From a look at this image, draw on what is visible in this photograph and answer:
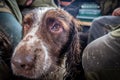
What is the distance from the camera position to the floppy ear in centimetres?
128

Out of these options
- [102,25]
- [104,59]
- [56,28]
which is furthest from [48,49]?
[102,25]

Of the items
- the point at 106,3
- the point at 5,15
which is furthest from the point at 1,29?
the point at 106,3

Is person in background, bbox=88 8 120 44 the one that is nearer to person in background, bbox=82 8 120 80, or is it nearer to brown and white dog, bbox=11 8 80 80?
brown and white dog, bbox=11 8 80 80

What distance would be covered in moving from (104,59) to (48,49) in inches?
10.7

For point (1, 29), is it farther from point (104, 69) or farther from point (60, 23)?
point (104, 69)

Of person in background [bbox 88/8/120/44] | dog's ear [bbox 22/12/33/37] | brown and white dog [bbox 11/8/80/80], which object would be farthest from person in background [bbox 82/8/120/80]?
person in background [bbox 88/8/120/44]

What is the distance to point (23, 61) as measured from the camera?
3.09ft

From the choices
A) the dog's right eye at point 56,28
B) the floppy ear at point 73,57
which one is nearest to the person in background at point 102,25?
the floppy ear at point 73,57

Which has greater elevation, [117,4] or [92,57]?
[92,57]

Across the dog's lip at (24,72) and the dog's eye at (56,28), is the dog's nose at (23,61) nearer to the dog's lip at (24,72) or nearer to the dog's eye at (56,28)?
the dog's lip at (24,72)

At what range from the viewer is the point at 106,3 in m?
2.42

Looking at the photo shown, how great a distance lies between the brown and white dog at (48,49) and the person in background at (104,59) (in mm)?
→ 174

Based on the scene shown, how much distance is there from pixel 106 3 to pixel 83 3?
39cm

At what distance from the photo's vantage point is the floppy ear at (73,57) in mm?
1277
